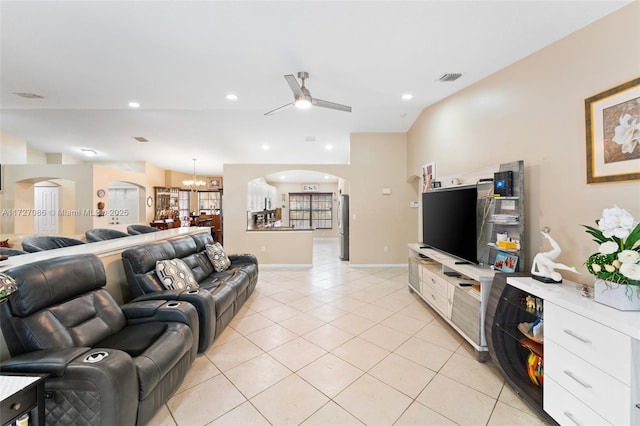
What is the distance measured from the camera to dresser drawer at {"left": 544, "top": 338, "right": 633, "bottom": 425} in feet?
4.09

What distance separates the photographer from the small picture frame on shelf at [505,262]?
238 cm

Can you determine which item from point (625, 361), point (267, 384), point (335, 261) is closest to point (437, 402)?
point (625, 361)

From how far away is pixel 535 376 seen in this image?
192cm

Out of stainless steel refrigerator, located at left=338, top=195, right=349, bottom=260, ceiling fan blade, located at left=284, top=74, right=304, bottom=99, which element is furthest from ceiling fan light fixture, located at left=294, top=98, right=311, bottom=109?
stainless steel refrigerator, located at left=338, top=195, right=349, bottom=260

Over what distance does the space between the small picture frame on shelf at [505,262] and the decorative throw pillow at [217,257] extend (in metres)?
3.58

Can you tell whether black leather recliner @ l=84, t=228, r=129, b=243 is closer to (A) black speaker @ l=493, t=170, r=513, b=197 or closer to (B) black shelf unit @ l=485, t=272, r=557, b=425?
(B) black shelf unit @ l=485, t=272, r=557, b=425

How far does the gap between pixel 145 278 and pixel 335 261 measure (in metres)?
4.62

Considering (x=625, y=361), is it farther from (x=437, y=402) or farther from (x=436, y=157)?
(x=436, y=157)

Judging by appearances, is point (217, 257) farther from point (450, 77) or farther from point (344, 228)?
point (450, 77)

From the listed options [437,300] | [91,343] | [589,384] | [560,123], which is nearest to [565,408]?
[589,384]

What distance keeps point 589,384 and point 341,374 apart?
1574mm

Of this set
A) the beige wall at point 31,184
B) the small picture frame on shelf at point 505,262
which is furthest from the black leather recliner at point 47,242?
the small picture frame on shelf at point 505,262

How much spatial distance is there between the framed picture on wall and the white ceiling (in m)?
0.68

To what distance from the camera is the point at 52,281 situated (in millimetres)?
1702
